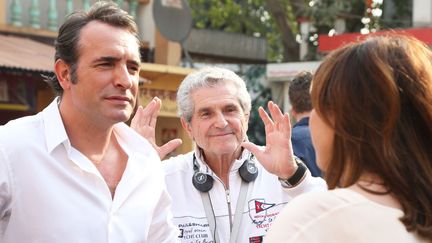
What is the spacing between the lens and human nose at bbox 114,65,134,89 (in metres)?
3.28

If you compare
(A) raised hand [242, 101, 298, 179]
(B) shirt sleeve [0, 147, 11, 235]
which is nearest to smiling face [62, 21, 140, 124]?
(B) shirt sleeve [0, 147, 11, 235]

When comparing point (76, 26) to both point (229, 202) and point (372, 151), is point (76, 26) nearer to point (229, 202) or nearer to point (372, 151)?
point (229, 202)

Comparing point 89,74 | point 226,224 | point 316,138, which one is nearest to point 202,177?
point 226,224

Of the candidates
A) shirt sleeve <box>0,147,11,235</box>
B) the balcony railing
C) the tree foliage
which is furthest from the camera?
the tree foliage

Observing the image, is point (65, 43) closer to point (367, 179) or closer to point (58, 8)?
point (367, 179)

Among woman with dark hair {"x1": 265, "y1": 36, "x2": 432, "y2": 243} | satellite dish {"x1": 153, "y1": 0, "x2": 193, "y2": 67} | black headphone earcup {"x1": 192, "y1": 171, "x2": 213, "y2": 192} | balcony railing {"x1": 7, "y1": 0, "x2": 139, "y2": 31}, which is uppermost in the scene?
woman with dark hair {"x1": 265, "y1": 36, "x2": 432, "y2": 243}

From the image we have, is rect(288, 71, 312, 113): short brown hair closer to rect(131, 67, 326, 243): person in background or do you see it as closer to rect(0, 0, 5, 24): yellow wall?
rect(131, 67, 326, 243): person in background

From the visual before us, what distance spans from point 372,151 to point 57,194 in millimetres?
1421

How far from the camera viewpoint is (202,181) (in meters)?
4.06

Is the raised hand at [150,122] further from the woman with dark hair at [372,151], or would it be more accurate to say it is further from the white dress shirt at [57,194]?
the woman with dark hair at [372,151]

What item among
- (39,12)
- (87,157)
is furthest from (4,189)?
(39,12)

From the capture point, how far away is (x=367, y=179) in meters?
2.03

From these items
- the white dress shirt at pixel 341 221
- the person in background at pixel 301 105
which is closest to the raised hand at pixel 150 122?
the person in background at pixel 301 105

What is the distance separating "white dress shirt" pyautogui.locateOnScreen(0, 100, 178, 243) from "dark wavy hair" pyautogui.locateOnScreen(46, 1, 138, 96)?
224mm
